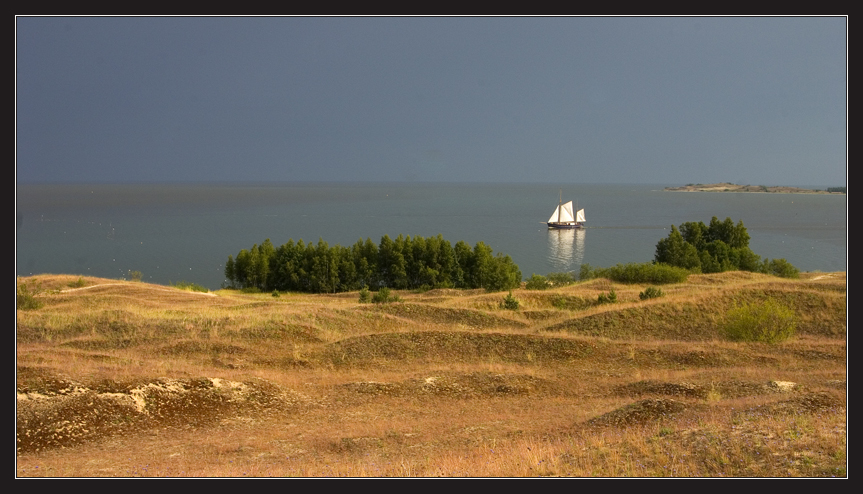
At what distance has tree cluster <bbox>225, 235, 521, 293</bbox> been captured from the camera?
47.2m

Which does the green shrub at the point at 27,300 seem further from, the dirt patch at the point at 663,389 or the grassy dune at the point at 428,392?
the dirt patch at the point at 663,389

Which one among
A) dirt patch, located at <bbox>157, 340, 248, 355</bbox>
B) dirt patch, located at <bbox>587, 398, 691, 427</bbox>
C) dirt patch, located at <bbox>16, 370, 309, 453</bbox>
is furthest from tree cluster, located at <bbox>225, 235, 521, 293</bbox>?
dirt patch, located at <bbox>587, 398, 691, 427</bbox>

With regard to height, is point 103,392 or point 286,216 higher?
point 286,216

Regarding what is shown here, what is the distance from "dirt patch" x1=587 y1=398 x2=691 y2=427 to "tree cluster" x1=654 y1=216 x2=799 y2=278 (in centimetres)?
3903

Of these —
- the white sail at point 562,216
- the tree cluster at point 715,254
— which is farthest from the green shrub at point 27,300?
the white sail at point 562,216

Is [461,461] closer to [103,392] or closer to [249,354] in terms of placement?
[103,392]

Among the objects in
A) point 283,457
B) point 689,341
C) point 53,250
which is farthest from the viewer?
point 53,250

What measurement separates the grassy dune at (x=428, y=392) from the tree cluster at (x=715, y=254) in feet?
82.5

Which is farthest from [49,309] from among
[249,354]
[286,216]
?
[286,216]

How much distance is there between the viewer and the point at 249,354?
58.1 feet

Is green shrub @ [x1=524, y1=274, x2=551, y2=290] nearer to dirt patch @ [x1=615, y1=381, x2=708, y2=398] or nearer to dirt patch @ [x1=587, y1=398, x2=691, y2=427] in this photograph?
Result: dirt patch @ [x1=615, y1=381, x2=708, y2=398]

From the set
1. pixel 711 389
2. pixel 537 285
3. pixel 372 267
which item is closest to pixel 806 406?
pixel 711 389

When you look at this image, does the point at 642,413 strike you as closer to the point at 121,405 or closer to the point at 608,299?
the point at 121,405

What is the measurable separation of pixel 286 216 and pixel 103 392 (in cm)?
14314
